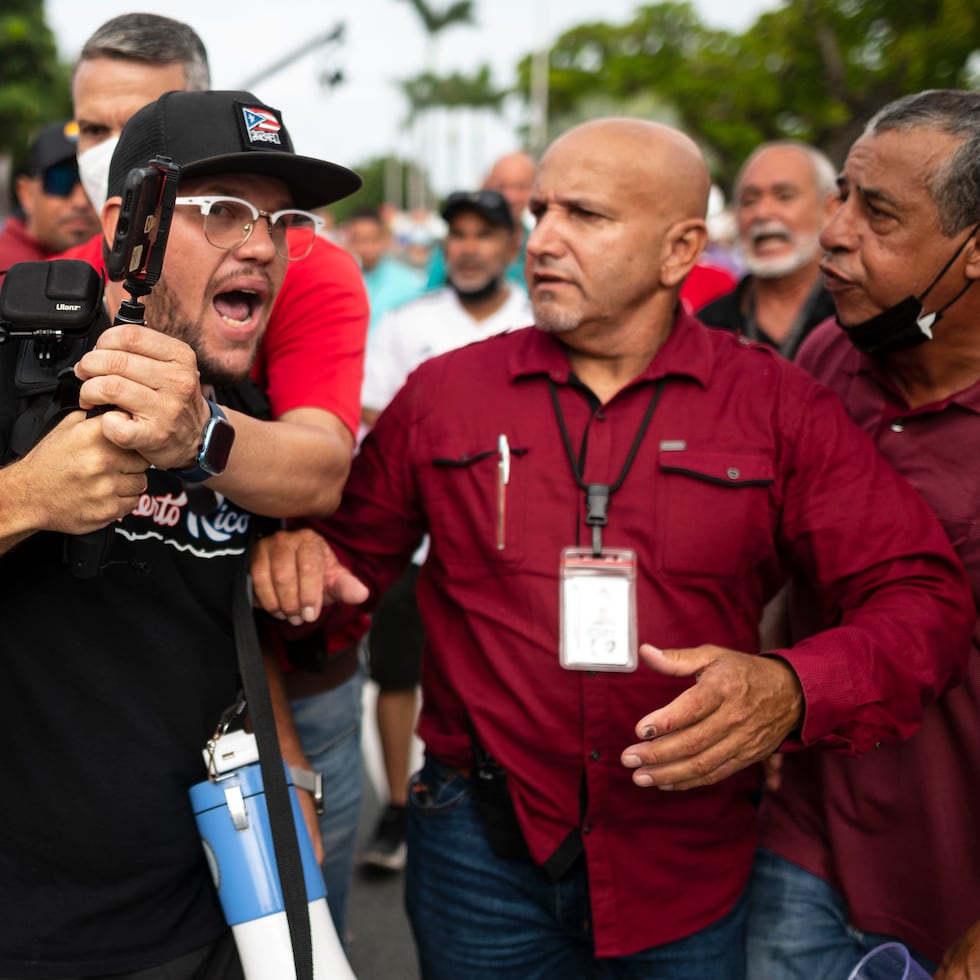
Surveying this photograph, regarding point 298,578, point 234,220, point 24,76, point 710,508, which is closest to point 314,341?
point 234,220

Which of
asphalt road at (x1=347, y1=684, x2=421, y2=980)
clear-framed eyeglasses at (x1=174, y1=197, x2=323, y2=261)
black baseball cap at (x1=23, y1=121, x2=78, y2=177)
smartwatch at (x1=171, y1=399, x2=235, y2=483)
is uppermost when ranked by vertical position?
black baseball cap at (x1=23, y1=121, x2=78, y2=177)

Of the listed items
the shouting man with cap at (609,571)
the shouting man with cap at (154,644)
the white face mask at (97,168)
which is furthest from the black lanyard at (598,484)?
the white face mask at (97,168)

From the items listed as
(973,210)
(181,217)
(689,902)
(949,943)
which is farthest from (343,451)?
(949,943)

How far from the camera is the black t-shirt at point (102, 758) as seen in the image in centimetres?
190

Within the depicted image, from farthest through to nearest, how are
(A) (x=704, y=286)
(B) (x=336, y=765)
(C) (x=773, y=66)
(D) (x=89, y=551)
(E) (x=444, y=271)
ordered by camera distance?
(C) (x=773, y=66) → (E) (x=444, y=271) → (A) (x=704, y=286) → (B) (x=336, y=765) → (D) (x=89, y=551)

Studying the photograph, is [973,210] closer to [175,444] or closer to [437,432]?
[437,432]

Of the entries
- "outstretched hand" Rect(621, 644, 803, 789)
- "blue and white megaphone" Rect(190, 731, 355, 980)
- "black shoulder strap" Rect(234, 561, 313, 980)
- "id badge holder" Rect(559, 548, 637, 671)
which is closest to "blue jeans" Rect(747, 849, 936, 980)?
"outstretched hand" Rect(621, 644, 803, 789)

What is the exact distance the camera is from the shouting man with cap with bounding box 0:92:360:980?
1.90 m

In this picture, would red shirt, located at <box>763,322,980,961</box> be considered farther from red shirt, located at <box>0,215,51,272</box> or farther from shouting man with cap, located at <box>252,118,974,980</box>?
red shirt, located at <box>0,215,51,272</box>

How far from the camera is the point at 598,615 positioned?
→ 223cm

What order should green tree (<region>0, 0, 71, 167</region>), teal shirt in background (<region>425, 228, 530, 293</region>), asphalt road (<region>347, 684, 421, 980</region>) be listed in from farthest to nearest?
green tree (<region>0, 0, 71, 167</region>) → teal shirt in background (<region>425, 228, 530, 293</region>) → asphalt road (<region>347, 684, 421, 980</region>)

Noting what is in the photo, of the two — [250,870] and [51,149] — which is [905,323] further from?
[51,149]

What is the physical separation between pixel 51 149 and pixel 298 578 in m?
3.23

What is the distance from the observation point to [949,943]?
2.39 metres
